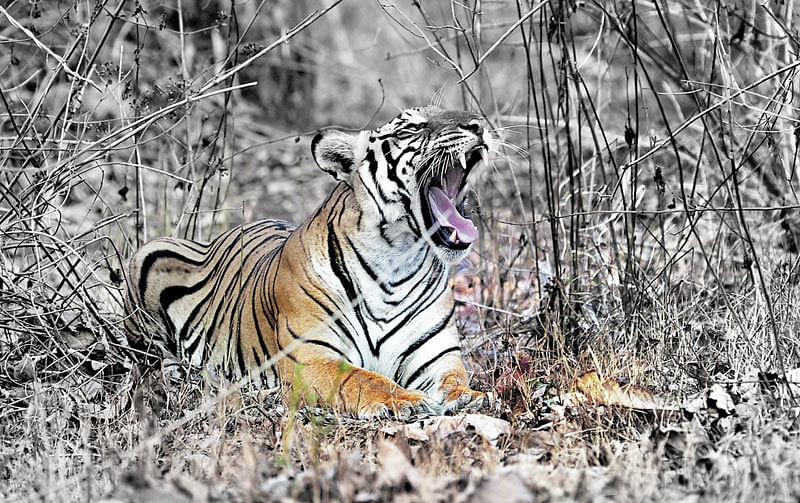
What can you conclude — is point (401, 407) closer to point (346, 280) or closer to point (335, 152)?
point (346, 280)

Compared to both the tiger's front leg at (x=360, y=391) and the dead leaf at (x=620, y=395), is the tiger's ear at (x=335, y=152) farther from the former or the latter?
the dead leaf at (x=620, y=395)

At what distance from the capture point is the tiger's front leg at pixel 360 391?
340 centimetres

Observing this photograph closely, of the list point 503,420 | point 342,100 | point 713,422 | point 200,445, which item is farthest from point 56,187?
point 342,100

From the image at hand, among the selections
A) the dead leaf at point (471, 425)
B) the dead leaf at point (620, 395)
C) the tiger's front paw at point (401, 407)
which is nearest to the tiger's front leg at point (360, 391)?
the tiger's front paw at point (401, 407)

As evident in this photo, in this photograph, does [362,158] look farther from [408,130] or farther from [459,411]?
[459,411]

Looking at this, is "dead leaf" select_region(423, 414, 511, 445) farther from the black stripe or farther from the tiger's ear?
the tiger's ear

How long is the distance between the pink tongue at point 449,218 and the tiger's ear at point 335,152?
14.4 inches

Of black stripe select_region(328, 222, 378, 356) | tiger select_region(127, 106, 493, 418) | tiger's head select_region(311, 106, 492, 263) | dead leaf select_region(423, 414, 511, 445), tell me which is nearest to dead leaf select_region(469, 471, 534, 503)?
dead leaf select_region(423, 414, 511, 445)

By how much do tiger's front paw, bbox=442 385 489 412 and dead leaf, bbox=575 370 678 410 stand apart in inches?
14.5

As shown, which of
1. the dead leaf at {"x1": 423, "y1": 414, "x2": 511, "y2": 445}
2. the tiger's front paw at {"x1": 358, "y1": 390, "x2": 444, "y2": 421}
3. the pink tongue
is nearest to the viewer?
the dead leaf at {"x1": 423, "y1": 414, "x2": 511, "y2": 445}

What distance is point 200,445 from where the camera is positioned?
3.18 meters

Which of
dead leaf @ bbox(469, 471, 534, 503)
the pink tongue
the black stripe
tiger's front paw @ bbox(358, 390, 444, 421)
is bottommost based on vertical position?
tiger's front paw @ bbox(358, 390, 444, 421)

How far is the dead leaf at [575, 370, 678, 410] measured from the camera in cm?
318

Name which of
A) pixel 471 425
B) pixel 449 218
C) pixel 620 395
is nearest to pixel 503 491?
pixel 471 425
